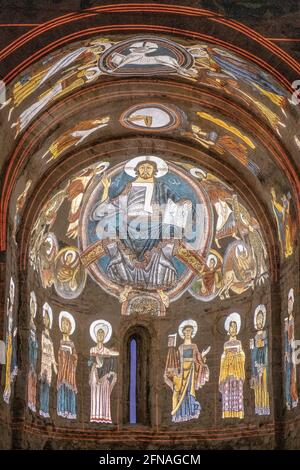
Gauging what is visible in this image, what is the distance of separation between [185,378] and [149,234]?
174 inches

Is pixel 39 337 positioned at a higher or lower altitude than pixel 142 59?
lower

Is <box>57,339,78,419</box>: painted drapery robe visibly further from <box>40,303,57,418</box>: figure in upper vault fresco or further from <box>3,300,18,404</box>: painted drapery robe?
<box>3,300,18,404</box>: painted drapery robe

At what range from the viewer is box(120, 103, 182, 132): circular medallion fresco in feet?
94.5

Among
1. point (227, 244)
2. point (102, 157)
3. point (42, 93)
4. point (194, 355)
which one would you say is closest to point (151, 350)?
point (194, 355)

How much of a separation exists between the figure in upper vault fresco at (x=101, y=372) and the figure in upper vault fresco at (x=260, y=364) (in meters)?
4.22

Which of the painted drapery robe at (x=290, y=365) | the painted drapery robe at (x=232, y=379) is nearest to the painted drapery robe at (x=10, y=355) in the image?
the painted drapery robe at (x=232, y=379)

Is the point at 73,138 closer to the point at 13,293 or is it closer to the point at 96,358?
the point at 13,293

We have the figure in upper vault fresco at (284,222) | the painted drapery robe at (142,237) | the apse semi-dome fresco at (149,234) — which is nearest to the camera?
the apse semi-dome fresco at (149,234)

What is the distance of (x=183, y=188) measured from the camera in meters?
32.2

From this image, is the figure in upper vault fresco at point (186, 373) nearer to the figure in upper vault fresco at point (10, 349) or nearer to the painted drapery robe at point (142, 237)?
the painted drapery robe at point (142, 237)

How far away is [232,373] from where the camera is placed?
3119 cm

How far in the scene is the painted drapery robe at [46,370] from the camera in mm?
29719

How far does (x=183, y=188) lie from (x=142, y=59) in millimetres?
6592

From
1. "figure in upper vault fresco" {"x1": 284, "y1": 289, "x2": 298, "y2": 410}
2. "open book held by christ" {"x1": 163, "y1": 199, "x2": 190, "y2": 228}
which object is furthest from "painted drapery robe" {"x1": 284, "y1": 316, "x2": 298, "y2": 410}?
"open book held by christ" {"x1": 163, "y1": 199, "x2": 190, "y2": 228}
